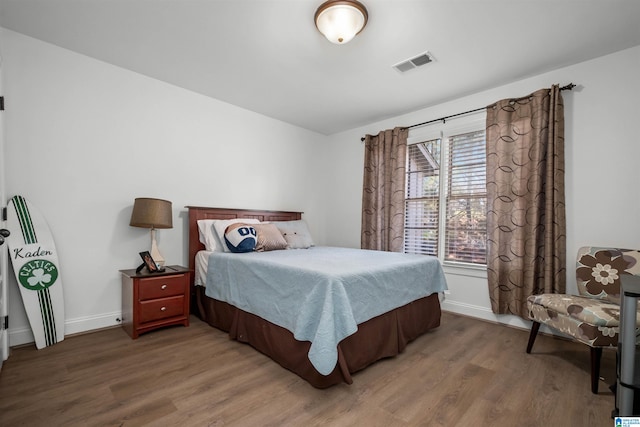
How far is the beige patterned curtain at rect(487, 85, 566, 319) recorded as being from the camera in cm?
268

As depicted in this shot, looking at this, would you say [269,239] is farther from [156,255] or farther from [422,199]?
[422,199]

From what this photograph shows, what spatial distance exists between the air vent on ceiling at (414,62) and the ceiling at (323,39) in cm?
7

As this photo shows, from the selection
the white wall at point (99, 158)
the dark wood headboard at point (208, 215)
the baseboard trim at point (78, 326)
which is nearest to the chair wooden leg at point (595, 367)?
the dark wood headboard at point (208, 215)

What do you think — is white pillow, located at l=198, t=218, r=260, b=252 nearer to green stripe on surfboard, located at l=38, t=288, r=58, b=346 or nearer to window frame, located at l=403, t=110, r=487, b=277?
green stripe on surfboard, located at l=38, t=288, r=58, b=346

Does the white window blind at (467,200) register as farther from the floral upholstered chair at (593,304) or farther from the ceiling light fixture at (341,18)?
the ceiling light fixture at (341,18)

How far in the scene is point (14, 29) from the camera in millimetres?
2312

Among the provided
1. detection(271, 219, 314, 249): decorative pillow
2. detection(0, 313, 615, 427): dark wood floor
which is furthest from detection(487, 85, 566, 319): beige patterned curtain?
detection(271, 219, 314, 249): decorative pillow


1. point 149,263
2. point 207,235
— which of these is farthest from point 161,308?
point 207,235

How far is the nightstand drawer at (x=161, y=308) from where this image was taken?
2.56 m

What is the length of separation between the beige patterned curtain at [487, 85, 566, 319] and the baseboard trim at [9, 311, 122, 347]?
3.89m

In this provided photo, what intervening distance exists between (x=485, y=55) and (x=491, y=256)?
1985 millimetres

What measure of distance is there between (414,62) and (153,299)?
3.30m

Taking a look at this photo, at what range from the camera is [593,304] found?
2.05 m

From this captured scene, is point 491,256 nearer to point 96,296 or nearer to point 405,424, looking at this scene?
point 405,424
